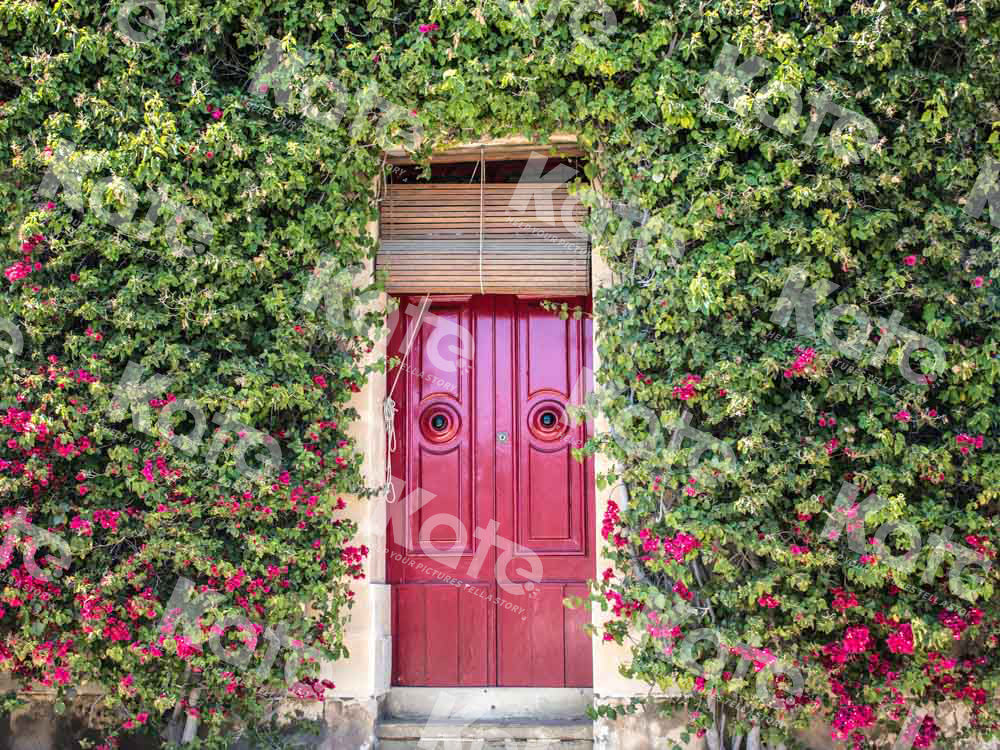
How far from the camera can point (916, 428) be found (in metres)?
3.80

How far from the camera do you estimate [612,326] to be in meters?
4.09

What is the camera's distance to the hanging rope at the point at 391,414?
14.9 ft

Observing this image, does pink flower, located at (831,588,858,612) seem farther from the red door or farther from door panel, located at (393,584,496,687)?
door panel, located at (393,584,496,687)

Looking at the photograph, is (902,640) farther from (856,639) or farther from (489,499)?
(489,499)

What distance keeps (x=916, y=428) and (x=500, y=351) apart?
187 cm

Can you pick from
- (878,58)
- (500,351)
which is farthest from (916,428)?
(500,351)

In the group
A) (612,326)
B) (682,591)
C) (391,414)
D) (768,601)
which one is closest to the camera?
(768,601)

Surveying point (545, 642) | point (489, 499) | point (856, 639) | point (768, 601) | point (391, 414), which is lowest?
point (545, 642)

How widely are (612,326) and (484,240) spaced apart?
0.81m

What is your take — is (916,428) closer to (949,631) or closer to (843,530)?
(843,530)

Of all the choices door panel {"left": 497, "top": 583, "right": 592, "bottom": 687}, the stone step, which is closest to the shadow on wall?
the stone step

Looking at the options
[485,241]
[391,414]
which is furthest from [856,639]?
[485,241]

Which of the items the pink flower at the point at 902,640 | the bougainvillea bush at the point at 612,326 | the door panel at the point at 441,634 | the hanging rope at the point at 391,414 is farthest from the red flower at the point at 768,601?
the hanging rope at the point at 391,414

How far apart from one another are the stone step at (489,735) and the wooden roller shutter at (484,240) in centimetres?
193
